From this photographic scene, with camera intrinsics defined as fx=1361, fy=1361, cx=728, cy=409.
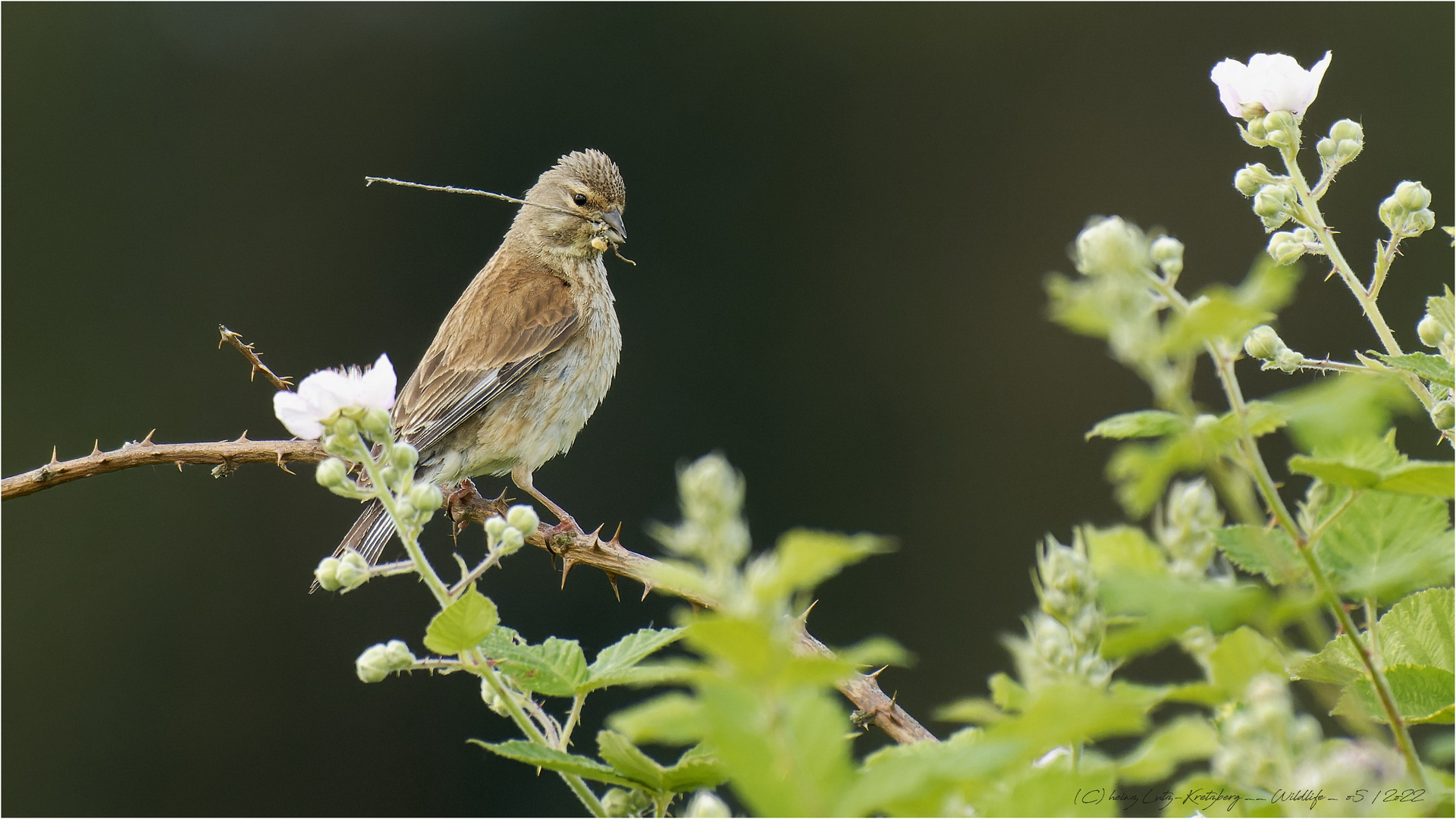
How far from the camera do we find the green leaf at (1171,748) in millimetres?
659

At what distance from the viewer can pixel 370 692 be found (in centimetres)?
970

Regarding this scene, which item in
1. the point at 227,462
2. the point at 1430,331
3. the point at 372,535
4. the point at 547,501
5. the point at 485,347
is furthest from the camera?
the point at 485,347

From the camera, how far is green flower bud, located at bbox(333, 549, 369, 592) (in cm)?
101

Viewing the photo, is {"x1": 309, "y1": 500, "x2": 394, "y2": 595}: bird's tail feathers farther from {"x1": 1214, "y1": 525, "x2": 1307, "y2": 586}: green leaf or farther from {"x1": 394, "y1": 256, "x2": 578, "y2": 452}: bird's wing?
{"x1": 1214, "y1": 525, "x2": 1307, "y2": 586}: green leaf

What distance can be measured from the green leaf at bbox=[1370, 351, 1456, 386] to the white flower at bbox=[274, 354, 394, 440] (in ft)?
2.34

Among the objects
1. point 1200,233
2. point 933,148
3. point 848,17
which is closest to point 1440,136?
point 1200,233

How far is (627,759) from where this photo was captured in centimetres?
87

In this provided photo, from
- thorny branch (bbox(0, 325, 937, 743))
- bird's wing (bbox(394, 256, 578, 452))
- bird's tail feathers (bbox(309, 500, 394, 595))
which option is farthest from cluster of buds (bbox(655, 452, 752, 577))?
bird's wing (bbox(394, 256, 578, 452))

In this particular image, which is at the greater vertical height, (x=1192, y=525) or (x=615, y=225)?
(x=615, y=225)

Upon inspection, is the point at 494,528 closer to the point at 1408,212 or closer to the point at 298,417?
the point at 298,417

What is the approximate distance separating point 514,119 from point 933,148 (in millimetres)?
3568

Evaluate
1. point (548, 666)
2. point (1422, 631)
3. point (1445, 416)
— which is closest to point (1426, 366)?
point (1445, 416)

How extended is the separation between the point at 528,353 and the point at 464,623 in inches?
133

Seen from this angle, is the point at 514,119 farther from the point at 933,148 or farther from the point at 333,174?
the point at 933,148
